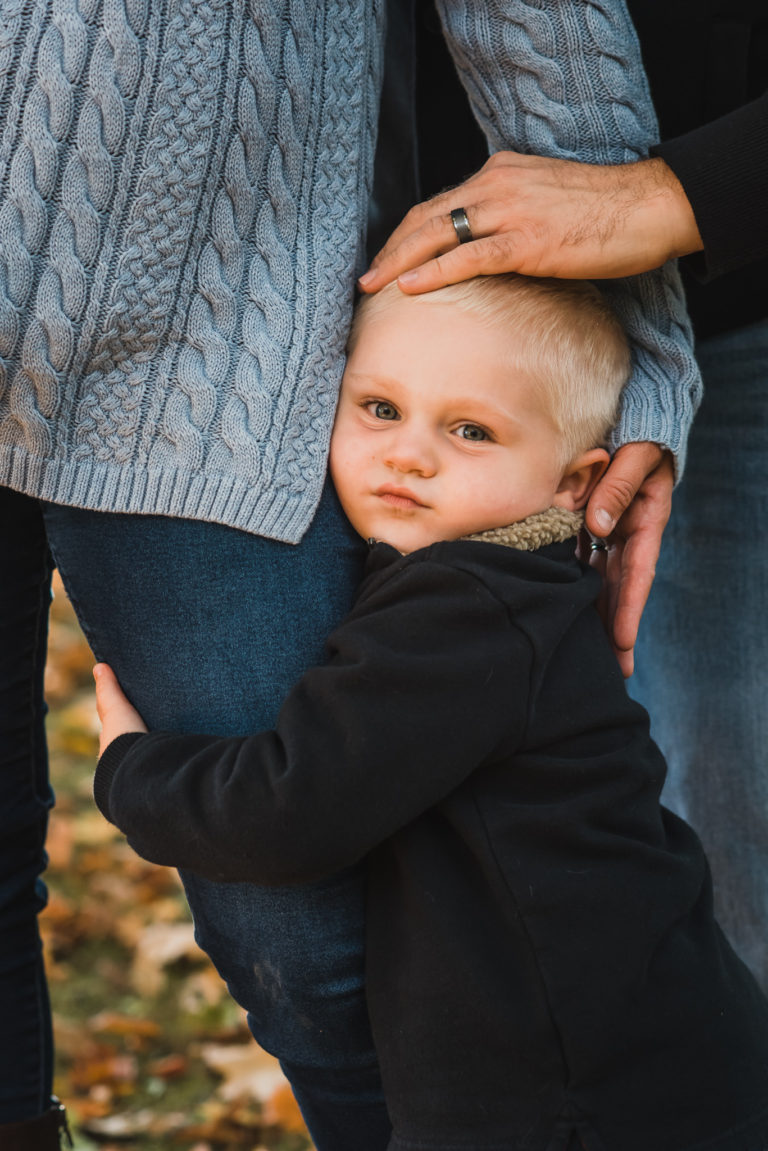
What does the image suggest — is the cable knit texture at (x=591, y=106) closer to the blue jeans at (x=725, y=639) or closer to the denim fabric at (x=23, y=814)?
the blue jeans at (x=725, y=639)

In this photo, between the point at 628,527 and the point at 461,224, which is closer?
the point at 461,224

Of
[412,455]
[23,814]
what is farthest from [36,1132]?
[412,455]

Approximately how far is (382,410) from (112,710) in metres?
0.57

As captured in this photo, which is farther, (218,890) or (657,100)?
(657,100)

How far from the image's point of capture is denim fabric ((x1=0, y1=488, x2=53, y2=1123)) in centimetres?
167

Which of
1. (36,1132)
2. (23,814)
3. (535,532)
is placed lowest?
(36,1132)

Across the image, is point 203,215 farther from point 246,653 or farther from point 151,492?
point 246,653

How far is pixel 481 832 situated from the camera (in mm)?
1353

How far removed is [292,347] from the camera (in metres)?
1.50

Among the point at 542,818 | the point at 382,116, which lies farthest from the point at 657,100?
the point at 542,818

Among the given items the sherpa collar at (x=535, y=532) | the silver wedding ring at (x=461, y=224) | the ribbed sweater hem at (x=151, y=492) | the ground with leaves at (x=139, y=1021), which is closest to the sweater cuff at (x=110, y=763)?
the ribbed sweater hem at (x=151, y=492)

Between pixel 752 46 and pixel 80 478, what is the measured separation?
4.23ft

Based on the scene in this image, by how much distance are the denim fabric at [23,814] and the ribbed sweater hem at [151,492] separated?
8.5 inches

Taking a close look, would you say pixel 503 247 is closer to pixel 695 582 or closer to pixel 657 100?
pixel 657 100
